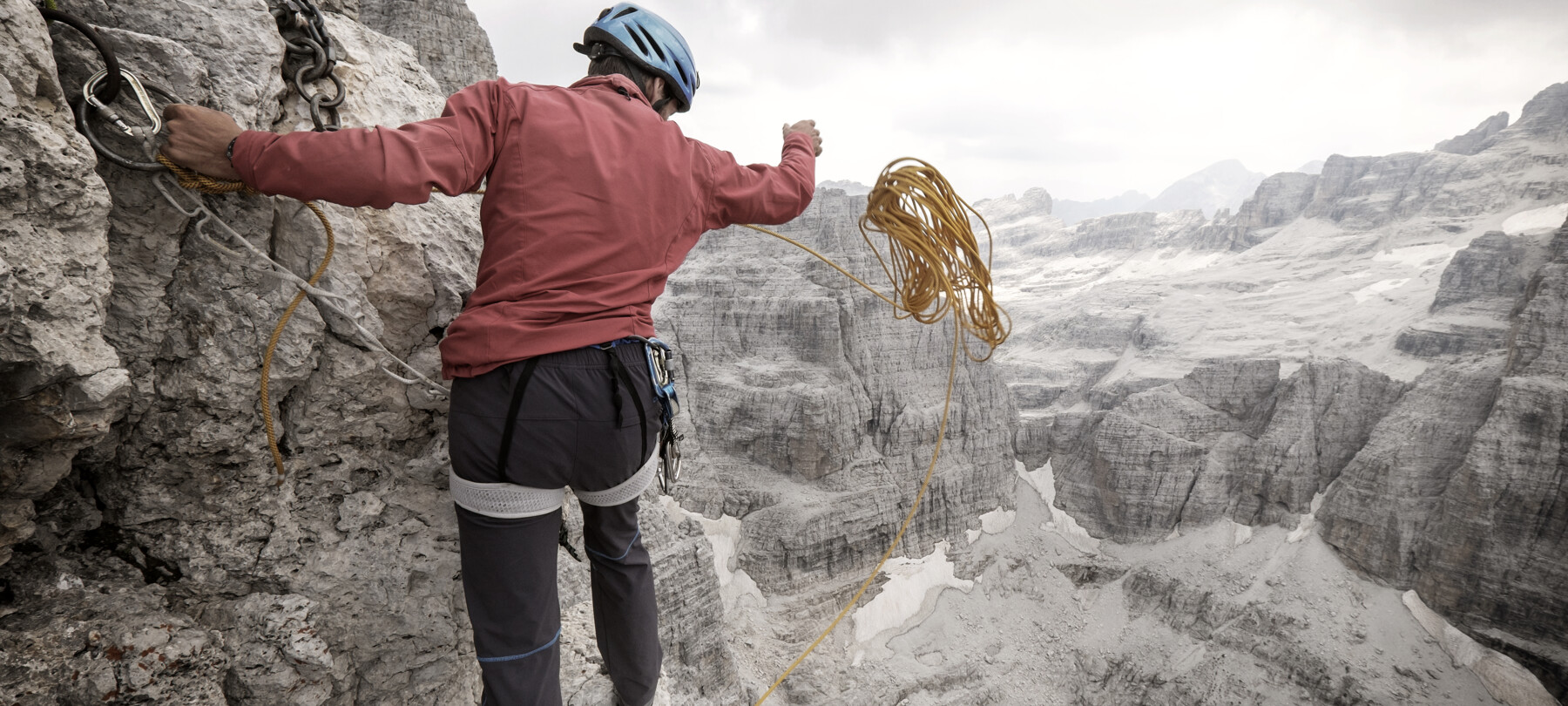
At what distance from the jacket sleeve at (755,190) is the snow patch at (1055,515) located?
3742 centimetres

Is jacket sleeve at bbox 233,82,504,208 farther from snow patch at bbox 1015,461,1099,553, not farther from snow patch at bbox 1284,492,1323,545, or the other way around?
snow patch at bbox 1284,492,1323,545

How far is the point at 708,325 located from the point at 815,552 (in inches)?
561

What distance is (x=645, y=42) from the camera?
2664mm

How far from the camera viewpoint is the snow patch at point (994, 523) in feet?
119

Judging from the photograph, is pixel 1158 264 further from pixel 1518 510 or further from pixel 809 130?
pixel 809 130

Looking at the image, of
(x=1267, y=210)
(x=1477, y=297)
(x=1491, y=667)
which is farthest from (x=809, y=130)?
(x=1267, y=210)

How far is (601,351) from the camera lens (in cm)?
228

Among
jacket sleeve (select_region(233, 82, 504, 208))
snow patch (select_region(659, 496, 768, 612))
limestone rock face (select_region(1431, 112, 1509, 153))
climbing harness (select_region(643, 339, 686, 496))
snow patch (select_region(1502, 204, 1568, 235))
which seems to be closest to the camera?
jacket sleeve (select_region(233, 82, 504, 208))

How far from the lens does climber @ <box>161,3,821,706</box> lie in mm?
1958

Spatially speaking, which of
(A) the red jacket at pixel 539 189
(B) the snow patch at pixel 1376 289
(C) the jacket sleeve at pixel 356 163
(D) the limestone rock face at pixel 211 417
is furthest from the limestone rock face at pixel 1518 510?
(C) the jacket sleeve at pixel 356 163

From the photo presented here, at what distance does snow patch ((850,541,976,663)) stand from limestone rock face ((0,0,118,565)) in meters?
30.0

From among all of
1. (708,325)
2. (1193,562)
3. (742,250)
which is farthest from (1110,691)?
(742,250)

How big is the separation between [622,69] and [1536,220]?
65.9 metres

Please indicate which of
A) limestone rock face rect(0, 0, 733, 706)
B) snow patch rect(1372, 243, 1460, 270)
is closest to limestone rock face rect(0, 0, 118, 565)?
limestone rock face rect(0, 0, 733, 706)
